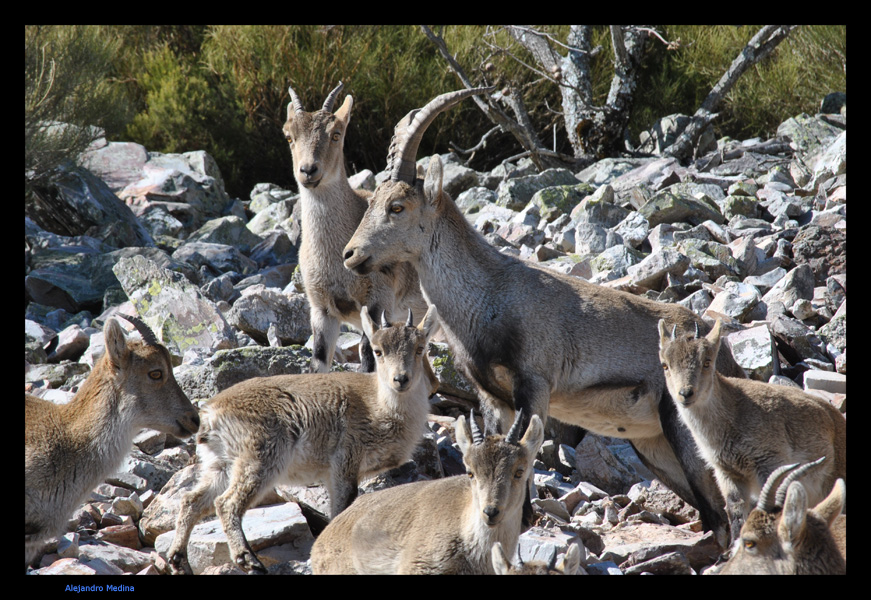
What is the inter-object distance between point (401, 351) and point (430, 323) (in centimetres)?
40

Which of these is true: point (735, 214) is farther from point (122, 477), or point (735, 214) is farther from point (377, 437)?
point (122, 477)

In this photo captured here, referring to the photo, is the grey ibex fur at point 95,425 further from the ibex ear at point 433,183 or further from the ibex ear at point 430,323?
the ibex ear at point 433,183

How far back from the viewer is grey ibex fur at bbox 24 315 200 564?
4.89 metres

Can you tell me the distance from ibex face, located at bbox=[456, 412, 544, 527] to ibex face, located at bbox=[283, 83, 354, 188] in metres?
3.47

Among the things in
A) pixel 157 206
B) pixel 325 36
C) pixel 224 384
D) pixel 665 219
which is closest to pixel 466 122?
pixel 325 36

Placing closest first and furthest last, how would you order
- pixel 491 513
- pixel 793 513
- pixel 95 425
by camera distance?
pixel 793 513 < pixel 491 513 < pixel 95 425

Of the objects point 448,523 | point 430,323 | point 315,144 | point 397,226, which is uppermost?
point 315,144

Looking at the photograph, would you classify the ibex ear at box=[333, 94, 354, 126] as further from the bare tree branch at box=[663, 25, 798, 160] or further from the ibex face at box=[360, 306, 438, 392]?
the bare tree branch at box=[663, 25, 798, 160]

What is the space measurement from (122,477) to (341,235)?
258 centimetres

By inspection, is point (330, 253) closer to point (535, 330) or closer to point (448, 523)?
point (535, 330)

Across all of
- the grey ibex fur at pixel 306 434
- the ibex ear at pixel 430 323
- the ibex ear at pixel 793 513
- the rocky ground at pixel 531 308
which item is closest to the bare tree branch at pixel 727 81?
the rocky ground at pixel 531 308

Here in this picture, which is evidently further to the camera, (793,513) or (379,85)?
(379,85)

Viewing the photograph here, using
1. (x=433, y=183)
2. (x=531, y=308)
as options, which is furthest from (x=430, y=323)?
(x=433, y=183)

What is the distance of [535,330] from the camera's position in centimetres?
603
